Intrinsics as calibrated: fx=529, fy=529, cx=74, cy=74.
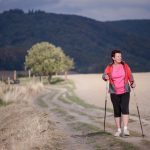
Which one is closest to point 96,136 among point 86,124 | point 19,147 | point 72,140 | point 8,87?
point 72,140

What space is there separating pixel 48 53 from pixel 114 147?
7085 centimetres

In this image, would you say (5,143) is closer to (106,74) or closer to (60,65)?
(106,74)

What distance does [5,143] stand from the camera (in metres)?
13.8

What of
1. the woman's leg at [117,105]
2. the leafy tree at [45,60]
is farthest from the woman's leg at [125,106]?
the leafy tree at [45,60]

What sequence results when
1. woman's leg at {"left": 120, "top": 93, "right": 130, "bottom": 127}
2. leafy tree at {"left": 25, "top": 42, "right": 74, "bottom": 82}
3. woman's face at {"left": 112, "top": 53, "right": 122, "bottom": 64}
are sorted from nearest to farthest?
woman's face at {"left": 112, "top": 53, "right": 122, "bottom": 64}, woman's leg at {"left": 120, "top": 93, "right": 130, "bottom": 127}, leafy tree at {"left": 25, "top": 42, "right": 74, "bottom": 82}

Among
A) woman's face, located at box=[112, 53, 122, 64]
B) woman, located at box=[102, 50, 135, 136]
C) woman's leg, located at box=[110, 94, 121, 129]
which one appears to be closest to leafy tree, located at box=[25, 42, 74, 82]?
woman's leg, located at box=[110, 94, 121, 129]

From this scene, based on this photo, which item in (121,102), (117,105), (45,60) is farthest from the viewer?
(45,60)

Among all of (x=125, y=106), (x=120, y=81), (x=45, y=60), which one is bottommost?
(x=125, y=106)

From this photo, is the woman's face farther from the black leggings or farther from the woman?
the black leggings

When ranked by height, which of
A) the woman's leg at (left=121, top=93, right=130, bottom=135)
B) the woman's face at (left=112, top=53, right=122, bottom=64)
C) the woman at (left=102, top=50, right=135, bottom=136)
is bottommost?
the woman's leg at (left=121, top=93, right=130, bottom=135)

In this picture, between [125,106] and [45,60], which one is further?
[45,60]

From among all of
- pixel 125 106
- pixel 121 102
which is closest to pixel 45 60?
pixel 121 102

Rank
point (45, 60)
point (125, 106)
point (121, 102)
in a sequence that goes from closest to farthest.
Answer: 1. point (125, 106)
2. point (121, 102)
3. point (45, 60)

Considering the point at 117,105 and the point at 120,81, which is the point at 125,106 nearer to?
the point at 117,105
